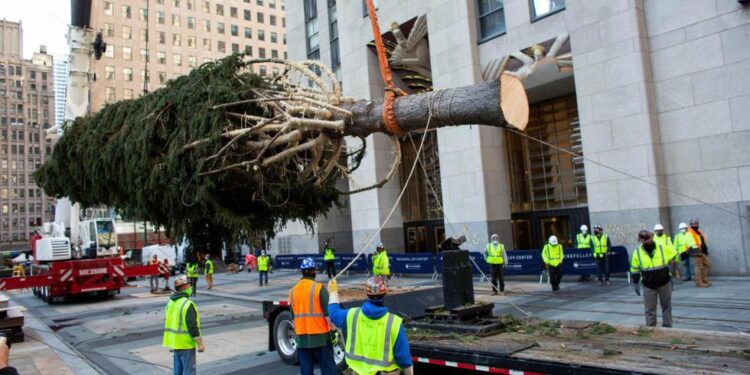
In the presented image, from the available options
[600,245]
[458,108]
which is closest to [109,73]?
[600,245]

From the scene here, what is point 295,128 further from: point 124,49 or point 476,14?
point 124,49

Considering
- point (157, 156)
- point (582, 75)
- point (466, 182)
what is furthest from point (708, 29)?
point (157, 156)

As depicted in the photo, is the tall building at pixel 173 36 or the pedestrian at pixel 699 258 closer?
the pedestrian at pixel 699 258

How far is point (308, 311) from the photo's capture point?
20.6 feet

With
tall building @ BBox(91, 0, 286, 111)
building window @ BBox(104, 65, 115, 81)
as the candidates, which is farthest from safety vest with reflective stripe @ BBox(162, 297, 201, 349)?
building window @ BBox(104, 65, 115, 81)

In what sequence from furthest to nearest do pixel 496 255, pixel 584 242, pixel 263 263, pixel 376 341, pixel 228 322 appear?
1. pixel 263 263
2. pixel 584 242
3. pixel 496 255
4. pixel 228 322
5. pixel 376 341

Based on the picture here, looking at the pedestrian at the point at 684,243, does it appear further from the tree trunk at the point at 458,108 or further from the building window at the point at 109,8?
the building window at the point at 109,8

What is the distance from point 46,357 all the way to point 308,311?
7.15 metres

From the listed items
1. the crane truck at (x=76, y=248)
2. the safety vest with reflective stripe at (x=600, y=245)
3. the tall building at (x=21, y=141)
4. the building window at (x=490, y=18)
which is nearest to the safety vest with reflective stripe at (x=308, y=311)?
the safety vest with reflective stripe at (x=600, y=245)

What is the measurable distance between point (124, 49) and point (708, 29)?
225ft

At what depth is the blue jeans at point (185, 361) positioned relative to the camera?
21.7 ft

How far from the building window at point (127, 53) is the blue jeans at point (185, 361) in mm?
70840

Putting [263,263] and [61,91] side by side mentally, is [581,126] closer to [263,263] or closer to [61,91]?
[263,263]

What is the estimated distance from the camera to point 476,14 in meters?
21.7
